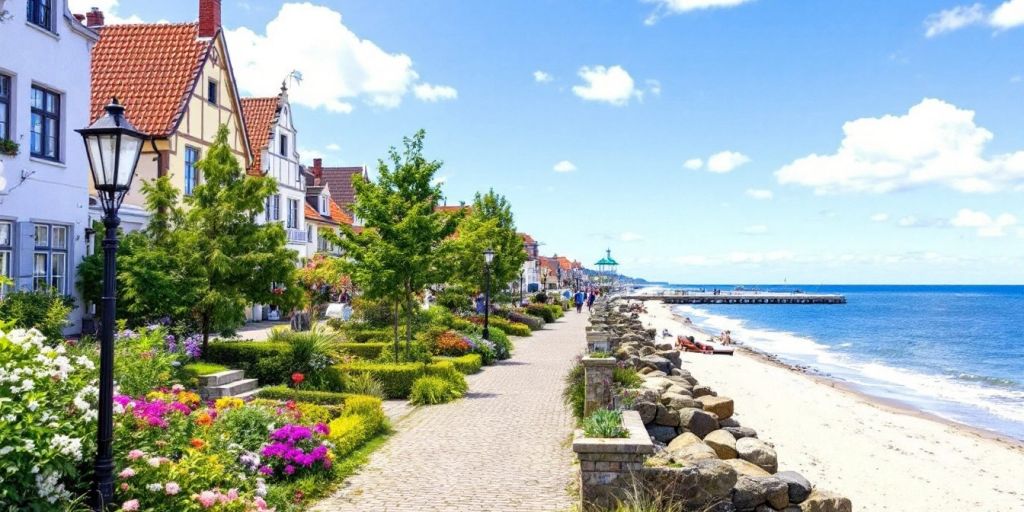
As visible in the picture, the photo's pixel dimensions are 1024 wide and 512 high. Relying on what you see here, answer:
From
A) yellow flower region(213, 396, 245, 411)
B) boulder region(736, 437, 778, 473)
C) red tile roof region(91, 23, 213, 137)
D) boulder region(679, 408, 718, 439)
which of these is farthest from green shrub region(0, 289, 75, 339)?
boulder region(736, 437, 778, 473)

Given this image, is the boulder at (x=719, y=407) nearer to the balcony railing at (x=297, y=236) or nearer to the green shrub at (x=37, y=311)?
the green shrub at (x=37, y=311)

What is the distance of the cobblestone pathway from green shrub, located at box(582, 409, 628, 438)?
116cm

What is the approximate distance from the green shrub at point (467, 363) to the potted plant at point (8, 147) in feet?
36.4

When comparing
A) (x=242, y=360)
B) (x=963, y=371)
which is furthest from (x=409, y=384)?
(x=963, y=371)

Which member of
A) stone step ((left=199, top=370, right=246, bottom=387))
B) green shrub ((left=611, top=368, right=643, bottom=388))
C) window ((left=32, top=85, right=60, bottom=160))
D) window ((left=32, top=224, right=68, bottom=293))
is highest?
window ((left=32, top=85, right=60, bottom=160))

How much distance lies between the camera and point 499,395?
17.6 metres

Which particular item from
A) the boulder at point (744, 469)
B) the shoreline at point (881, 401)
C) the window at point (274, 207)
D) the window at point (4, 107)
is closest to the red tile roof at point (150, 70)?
the window at point (4, 107)

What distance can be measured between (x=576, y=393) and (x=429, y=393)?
3.74 metres

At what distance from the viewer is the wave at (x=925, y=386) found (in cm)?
2794

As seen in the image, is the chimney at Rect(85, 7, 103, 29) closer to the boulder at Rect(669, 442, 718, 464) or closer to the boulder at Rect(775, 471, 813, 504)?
the boulder at Rect(669, 442, 718, 464)

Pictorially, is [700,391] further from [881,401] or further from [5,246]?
[881,401]

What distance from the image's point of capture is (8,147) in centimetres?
1548

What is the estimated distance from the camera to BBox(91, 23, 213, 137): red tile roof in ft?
84.5

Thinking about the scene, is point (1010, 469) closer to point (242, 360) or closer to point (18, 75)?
point (242, 360)
